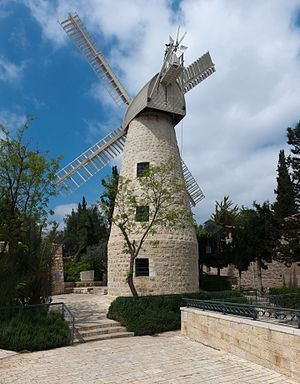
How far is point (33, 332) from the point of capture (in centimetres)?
952

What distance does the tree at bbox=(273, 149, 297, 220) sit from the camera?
22.1 m

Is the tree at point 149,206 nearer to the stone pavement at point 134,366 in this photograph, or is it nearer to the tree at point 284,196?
the stone pavement at point 134,366

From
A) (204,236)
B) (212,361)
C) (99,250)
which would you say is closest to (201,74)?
(204,236)

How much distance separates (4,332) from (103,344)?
9.03ft

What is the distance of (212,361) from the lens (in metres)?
7.78

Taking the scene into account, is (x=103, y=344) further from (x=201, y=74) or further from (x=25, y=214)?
(x=201, y=74)

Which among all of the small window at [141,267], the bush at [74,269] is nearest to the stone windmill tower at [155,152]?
the small window at [141,267]

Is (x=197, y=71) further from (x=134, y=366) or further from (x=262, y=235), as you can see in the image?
(x=134, y=366)

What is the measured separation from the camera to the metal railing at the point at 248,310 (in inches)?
288

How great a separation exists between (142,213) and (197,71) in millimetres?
9247

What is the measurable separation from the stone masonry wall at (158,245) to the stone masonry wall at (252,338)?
14.3 feet

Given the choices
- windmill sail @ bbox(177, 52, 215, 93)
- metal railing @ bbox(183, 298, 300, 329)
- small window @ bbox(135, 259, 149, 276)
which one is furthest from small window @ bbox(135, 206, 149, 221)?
windmill sail @ bbox(177, 52, 215, 93)

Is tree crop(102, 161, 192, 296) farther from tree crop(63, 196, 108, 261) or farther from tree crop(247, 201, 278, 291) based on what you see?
tree crop(63, 196, 108, 261)

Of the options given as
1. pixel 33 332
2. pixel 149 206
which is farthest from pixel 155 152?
pixel 33 332
